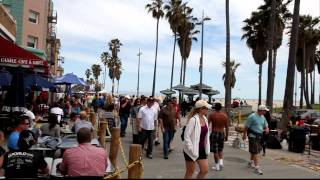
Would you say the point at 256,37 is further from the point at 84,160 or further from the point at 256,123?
the point at 84,160

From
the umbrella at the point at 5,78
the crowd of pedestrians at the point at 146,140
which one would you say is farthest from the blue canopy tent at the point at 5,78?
the crowd of pedestrians at the point at 146,140

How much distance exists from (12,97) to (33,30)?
3151cm

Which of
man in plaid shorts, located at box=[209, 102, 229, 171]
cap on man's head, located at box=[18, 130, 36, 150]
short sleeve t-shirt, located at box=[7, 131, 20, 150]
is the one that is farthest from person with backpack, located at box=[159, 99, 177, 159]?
short sleeve t-shirt, located at box=[7, 131, 20, 150]

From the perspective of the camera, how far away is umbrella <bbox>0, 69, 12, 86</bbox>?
648 inches

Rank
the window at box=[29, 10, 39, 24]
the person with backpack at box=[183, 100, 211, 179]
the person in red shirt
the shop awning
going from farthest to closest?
the window at box=[29, 10, 39, 24], the shop awning, the person with backpack at box=[183, 100, 211, 179], the person in red shirt

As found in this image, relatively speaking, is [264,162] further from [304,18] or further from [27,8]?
[304,18]

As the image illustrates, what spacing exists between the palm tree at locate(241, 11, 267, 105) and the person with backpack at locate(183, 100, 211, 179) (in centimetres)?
4222

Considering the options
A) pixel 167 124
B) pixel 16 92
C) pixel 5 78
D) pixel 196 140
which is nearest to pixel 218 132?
pixel 167 124

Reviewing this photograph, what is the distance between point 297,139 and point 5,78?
389 inches

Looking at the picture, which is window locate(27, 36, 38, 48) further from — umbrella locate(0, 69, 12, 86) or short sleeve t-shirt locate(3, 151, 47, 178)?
short sleeve t-shirt locate(3, 151, 47, 178)

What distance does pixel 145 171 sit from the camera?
11.8 meters

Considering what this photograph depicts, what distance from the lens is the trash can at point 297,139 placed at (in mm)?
17641

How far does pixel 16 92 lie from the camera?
1619 cm

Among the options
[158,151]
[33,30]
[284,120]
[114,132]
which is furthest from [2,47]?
[33,30]
